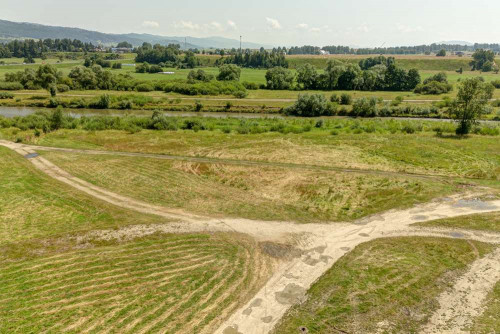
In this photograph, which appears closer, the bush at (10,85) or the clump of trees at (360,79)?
the bush at (10,85)

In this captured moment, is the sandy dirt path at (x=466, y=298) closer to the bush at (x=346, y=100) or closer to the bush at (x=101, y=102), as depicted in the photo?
the bush at (x=346, y=100)

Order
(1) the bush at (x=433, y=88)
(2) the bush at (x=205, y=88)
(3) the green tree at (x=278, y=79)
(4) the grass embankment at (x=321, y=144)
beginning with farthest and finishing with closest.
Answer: (3) the green tree at (x=278, y=79), (2) the bush at (x=205, y=88), (1) the bush at (x=433, y=88), (4) the grass embankment at (x=321, y=144)

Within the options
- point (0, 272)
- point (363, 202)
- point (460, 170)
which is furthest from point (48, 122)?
point (460, 170)

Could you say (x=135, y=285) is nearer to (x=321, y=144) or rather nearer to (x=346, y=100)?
(x=321, y=144)

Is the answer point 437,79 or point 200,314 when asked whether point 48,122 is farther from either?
point 437,79

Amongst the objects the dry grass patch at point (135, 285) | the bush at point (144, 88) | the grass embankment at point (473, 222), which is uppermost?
the bush at point (144, 88)

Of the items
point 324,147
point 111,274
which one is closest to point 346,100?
point 324,147

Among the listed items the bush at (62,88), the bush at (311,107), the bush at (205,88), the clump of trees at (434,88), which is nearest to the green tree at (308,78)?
the bush at (205,88)
